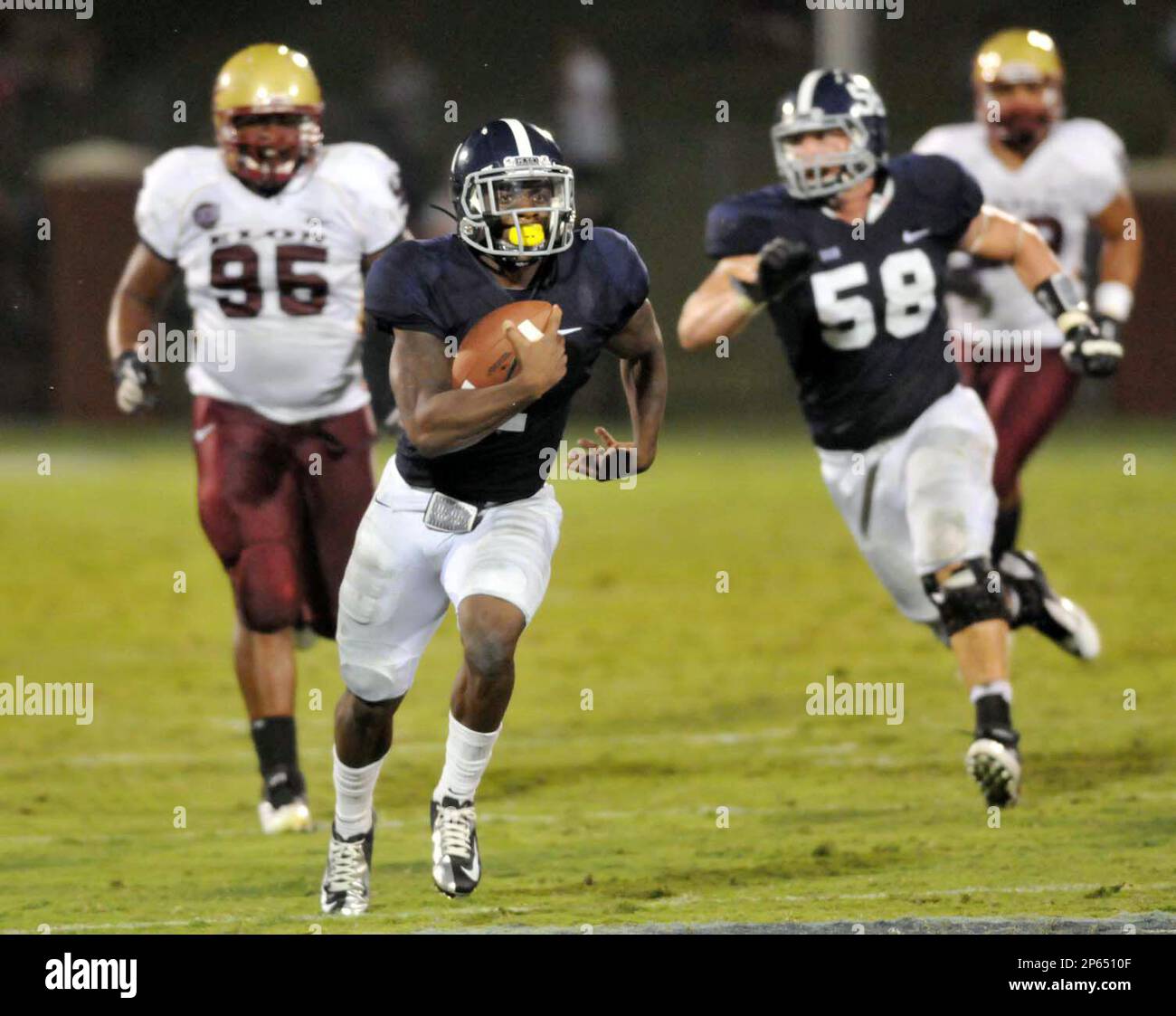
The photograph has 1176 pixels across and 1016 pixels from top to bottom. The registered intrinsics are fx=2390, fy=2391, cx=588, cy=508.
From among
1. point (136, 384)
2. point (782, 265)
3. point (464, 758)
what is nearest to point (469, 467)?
point (464, 758)

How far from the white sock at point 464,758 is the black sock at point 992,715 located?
4.56ft

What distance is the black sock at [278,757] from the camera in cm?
655

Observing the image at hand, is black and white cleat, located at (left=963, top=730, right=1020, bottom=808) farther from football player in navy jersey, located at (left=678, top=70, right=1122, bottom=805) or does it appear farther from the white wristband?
the white wristband

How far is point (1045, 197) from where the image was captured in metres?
8.39

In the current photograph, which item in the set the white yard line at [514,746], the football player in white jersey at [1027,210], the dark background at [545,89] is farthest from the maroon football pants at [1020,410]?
the dark background at [545,89]

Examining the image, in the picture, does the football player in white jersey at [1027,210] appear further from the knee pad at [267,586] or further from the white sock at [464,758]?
the white sock at [464,758]

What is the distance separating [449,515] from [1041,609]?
280 cm

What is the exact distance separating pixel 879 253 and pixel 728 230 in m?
0.42

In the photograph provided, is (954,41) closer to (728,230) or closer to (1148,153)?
(1148,153)

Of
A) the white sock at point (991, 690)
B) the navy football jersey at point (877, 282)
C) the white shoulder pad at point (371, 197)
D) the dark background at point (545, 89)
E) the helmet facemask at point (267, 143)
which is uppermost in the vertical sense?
the dark background at point (545, 89)

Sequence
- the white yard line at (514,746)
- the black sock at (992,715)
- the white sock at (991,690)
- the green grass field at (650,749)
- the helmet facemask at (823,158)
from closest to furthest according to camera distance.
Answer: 1. the green grass field at (650,749)
2. the black sock at (992,715)
3. the white sock at (991,690)
4. the helmet facemask at (823,158)
5. the white yard line at (514,746)

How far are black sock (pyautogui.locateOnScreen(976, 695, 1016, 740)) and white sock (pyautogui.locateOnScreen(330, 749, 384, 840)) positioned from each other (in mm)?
1599

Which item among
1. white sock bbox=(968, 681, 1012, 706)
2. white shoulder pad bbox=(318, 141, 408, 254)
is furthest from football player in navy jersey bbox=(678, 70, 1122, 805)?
white shoulder pad bbox=(318, 141, 408, 254)

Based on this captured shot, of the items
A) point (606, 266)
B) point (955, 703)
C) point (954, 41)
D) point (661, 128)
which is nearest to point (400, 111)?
point (661, 128)
